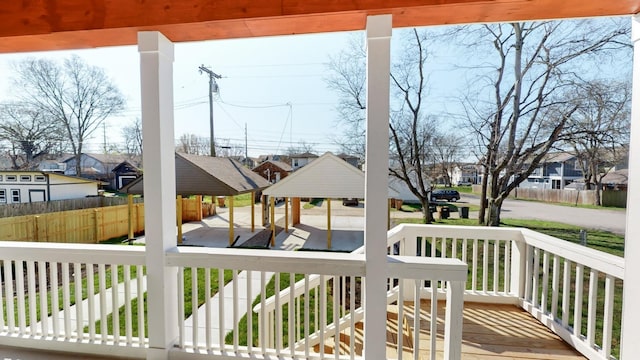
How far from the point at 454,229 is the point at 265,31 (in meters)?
2.52

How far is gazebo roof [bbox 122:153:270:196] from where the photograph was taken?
91.3 inches

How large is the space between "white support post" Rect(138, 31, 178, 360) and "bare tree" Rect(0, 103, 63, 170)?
1487mm

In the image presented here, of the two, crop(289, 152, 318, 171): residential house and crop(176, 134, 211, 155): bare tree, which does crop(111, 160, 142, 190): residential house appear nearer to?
crop(176, 134, 211, 155): bare tree

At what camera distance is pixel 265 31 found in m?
1.72

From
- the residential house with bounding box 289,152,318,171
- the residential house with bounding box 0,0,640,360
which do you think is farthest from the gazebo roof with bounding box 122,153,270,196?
the residential house with bounding box 0,0,640,360

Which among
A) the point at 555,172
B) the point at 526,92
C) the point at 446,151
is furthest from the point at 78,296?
the point at 526,92

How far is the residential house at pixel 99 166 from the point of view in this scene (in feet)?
7.92

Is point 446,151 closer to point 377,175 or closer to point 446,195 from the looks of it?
point 446,195

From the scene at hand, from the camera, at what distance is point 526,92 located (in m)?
2.92

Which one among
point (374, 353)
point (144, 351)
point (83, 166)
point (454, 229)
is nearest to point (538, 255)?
point (454, 229)

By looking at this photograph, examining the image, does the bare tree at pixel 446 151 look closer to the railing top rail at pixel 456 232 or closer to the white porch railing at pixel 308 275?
the railing top rail at pixel 456 232

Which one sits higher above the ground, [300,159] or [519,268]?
[300,159]

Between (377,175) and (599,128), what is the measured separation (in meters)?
2.64

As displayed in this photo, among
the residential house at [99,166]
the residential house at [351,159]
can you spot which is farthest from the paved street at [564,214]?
the residential house at [99,166]
